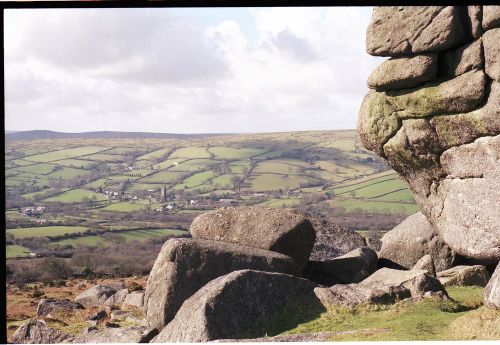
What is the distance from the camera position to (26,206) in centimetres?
15588

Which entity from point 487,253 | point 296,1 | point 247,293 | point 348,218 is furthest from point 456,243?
point 348,218

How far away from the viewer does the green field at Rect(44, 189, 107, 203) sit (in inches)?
6363

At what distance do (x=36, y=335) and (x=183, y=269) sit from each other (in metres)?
6.06

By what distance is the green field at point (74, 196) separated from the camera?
530 feet

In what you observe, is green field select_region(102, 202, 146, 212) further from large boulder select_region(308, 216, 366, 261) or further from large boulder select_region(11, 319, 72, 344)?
large boulder select_region(11, 319, 72, 344)

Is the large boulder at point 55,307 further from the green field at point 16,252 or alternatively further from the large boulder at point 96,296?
the green field at point 16,252

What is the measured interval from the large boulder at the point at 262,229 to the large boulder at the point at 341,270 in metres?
1.79

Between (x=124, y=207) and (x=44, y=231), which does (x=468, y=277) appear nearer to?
(x=44, y=231)

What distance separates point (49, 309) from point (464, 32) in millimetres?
24707

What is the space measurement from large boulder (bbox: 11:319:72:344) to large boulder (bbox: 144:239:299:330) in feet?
11.3

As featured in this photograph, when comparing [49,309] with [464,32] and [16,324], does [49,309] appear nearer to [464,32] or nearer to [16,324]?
[16,324]

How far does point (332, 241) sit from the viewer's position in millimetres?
39188

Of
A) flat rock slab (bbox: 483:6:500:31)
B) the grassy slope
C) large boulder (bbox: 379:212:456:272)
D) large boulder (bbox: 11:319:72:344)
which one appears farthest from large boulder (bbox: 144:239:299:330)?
flat rock slab (bbox: 483:6:500:31)

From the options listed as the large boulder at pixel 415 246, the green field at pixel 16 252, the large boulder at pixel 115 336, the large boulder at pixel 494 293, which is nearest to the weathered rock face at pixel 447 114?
the large boulder at pixel 415 246
